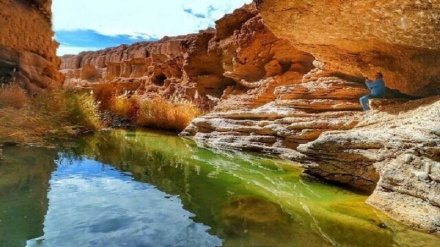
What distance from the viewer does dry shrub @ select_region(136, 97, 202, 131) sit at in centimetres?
1232

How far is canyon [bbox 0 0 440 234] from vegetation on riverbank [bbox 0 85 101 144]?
155cm

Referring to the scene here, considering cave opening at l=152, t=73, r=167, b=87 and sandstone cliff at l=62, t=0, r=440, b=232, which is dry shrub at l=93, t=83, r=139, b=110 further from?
cave opening at l=152, t=73, r=167, b=87

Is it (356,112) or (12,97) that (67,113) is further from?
Answer: (356,112)

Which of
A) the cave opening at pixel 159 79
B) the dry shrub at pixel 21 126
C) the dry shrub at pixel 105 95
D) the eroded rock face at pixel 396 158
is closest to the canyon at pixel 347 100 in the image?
the eroded rock face at pixel 396 158

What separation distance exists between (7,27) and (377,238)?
1054 cm

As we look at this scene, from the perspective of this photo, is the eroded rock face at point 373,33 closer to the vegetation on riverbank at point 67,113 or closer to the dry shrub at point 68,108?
the vegetation on riverbank at point 67,113

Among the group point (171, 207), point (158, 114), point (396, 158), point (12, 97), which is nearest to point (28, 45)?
point (12, 97)

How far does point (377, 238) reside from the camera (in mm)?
2945

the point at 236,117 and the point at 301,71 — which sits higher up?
the point at 301,71

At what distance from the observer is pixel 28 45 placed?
10.9 m

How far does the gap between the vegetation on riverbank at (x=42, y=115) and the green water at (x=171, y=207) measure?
80 cm

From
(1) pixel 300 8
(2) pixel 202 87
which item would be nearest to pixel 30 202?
(1) pixel 300 8

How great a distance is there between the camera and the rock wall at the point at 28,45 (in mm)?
9766

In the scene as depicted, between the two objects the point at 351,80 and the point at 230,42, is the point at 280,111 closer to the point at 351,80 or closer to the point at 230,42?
the point at 351,80
